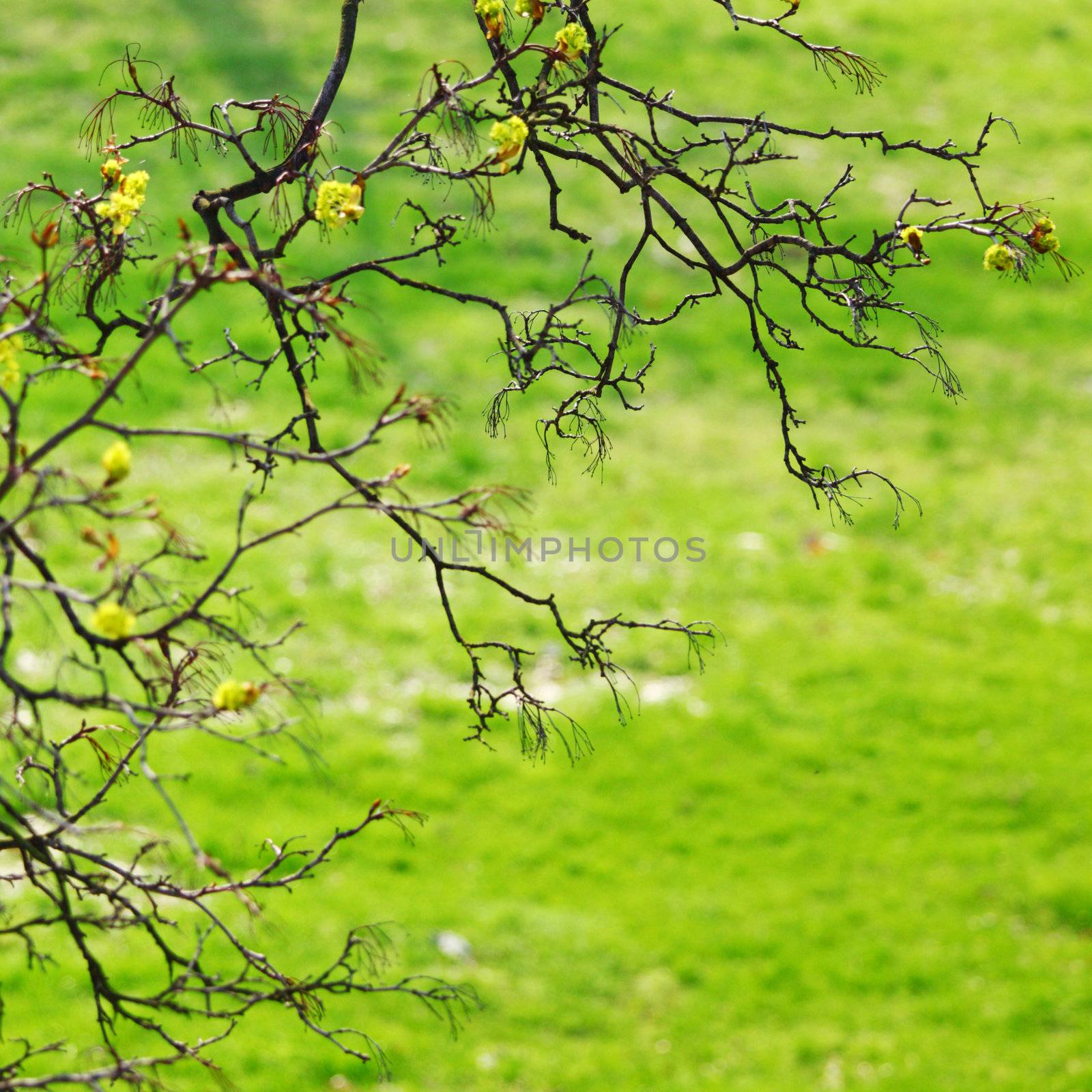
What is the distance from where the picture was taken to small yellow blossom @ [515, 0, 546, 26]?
303 centimetres

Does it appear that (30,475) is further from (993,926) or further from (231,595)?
(993,926)

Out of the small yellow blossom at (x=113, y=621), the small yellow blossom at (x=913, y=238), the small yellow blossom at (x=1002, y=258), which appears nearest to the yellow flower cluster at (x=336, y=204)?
the small yellow blossom at (x=113, y=621)

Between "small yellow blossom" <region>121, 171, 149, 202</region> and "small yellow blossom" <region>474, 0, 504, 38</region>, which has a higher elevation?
"small yellow blossom" <region>474, 0, 504, 38</region>

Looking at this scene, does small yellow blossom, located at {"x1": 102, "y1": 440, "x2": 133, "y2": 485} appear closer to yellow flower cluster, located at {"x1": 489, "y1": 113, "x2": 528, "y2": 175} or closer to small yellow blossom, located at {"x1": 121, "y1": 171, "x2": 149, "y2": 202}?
small yellow blossom, located at {"x1": 121, "y1": 171, "x2": 149, "y2": 202}

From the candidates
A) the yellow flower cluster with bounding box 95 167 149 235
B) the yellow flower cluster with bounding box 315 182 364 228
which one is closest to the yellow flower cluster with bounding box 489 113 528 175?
the yellow flower cluster with bounding box 315 182 364 228

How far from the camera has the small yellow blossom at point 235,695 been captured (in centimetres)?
207

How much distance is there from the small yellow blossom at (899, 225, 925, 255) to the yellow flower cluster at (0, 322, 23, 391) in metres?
2.01

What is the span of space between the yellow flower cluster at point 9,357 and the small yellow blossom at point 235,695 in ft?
2.69

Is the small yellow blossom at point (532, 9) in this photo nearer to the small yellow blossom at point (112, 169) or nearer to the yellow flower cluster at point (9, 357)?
the small yellow blossom at point (112, 169)

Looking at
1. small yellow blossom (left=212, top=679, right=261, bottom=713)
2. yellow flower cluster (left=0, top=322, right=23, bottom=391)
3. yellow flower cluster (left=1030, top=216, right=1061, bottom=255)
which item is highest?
yellow flower cluster (left=1030, top=216, right=1061, bottom=255)

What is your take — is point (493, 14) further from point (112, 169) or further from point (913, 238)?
point (913, 238)

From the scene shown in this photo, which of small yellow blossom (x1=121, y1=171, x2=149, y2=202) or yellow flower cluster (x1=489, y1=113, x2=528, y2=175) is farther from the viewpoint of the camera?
small yellow blossom (x1=121, y1=171, x2=149, y2=202)

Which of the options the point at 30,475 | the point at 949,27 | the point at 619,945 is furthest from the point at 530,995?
the point at 949,27

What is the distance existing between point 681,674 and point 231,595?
6.85 metres
